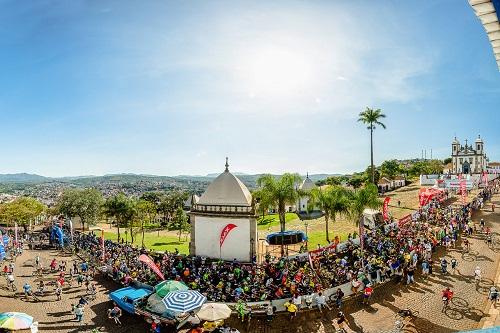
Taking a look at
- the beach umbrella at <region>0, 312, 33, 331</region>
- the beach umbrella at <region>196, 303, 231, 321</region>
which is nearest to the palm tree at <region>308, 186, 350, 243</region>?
the beach umbrella at <region>196, 303, 231, 321</region>

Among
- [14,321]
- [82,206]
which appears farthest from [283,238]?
[82,206]

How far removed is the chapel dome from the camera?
2973cm

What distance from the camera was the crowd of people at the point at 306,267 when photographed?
2127cm

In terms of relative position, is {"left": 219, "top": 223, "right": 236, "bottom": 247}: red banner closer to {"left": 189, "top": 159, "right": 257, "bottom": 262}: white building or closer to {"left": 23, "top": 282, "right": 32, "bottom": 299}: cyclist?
{"left": 189, "top": 159, "right": 257, "bottom": 262}: white building

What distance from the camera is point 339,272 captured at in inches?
897

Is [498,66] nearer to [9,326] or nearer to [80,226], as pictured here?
[9,326]

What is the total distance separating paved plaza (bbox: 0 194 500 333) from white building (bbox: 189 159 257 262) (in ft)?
26.8

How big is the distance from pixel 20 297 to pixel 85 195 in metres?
45.8

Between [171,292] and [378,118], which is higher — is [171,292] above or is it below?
below

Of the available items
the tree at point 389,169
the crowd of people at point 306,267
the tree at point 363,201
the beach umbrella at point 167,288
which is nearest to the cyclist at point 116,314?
the beach umbrella at point 167,288

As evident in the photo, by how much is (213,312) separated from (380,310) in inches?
354

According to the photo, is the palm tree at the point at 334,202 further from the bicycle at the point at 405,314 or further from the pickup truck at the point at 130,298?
the pickup truck at the point at 130,298

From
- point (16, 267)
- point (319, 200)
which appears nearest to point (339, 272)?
point (319, 200)

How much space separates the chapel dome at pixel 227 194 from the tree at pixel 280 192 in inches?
181
